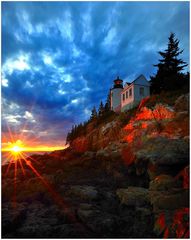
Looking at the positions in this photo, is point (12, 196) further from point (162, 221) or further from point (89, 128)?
point (89, 128)

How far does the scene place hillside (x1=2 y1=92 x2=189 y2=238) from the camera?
8.31 meters

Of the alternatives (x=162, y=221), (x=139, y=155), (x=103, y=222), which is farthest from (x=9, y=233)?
(x=139, y=155)

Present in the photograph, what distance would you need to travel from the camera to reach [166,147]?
16922mm

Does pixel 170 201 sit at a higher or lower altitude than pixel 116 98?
lower

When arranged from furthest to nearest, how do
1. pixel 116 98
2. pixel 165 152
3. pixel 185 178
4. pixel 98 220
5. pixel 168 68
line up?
pixel 116 98 < pixel 168 68 < pixel 165 152 < pixel 185 178 < pixel 98 220

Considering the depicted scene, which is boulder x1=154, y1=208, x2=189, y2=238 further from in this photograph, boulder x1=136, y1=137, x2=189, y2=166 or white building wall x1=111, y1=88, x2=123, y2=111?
white building wall x1=111, y1=88, x2=123, y2=111

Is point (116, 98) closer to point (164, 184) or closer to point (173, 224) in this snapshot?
point (164, 184)

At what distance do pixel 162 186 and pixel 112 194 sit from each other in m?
3.18

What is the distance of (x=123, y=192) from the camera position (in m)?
12.0

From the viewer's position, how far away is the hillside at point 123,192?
831cm

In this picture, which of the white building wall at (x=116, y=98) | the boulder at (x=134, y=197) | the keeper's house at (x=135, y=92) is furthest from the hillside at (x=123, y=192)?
the white building wall at (x=116, y=98)

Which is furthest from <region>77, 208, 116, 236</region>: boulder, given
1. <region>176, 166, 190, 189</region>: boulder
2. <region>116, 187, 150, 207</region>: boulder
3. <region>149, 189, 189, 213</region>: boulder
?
<region>176, 166, 190, 189</region>: boulder

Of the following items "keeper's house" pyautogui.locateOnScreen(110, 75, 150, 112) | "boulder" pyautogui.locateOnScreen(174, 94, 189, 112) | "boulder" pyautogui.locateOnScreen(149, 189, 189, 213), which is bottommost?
"boulder" pyautogui.locateOnScreen(149, 189, 189, 213)

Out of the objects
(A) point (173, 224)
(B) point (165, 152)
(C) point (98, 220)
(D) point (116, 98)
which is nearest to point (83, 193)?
(C) point (98, 220)
